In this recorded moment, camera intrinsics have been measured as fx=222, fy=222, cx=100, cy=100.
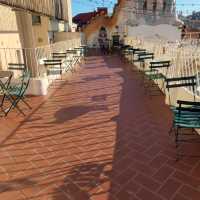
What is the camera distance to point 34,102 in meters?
5.51

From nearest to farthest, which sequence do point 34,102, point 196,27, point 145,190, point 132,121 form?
point 145,190, point 132,121, point 34,102, point 196,27

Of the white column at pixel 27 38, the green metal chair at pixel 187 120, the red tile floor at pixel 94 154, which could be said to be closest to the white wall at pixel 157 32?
the red tile floor at pixel 94 154

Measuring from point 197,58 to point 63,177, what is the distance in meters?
3.85

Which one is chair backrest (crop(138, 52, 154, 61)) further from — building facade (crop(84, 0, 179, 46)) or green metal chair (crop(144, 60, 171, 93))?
building facade (crop(84, 0, 179, 46))

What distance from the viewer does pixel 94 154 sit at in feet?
10.3

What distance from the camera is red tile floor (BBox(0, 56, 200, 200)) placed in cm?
246

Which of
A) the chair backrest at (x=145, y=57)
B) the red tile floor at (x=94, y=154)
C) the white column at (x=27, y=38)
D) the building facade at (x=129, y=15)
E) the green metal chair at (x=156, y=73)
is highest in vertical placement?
the building facade at (x=129, y=15)

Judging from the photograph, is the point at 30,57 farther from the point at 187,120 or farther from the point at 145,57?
the point at 187,120

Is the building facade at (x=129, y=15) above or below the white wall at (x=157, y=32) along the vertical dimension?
above

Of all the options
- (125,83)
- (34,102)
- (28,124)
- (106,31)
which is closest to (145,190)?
(28,124)

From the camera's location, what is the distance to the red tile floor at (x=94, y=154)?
246 cm

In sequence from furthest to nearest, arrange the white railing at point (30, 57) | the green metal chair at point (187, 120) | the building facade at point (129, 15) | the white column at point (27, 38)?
the building facade at point (129, 15) < the white railing at point (30, 57) < the white column at point (27, 38) < the green metal chair at point (187, 120)

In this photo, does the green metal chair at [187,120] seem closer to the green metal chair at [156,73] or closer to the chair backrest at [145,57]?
the green metal chair at [156,73]

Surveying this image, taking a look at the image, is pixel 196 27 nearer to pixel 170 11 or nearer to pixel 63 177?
pixel 170 11
